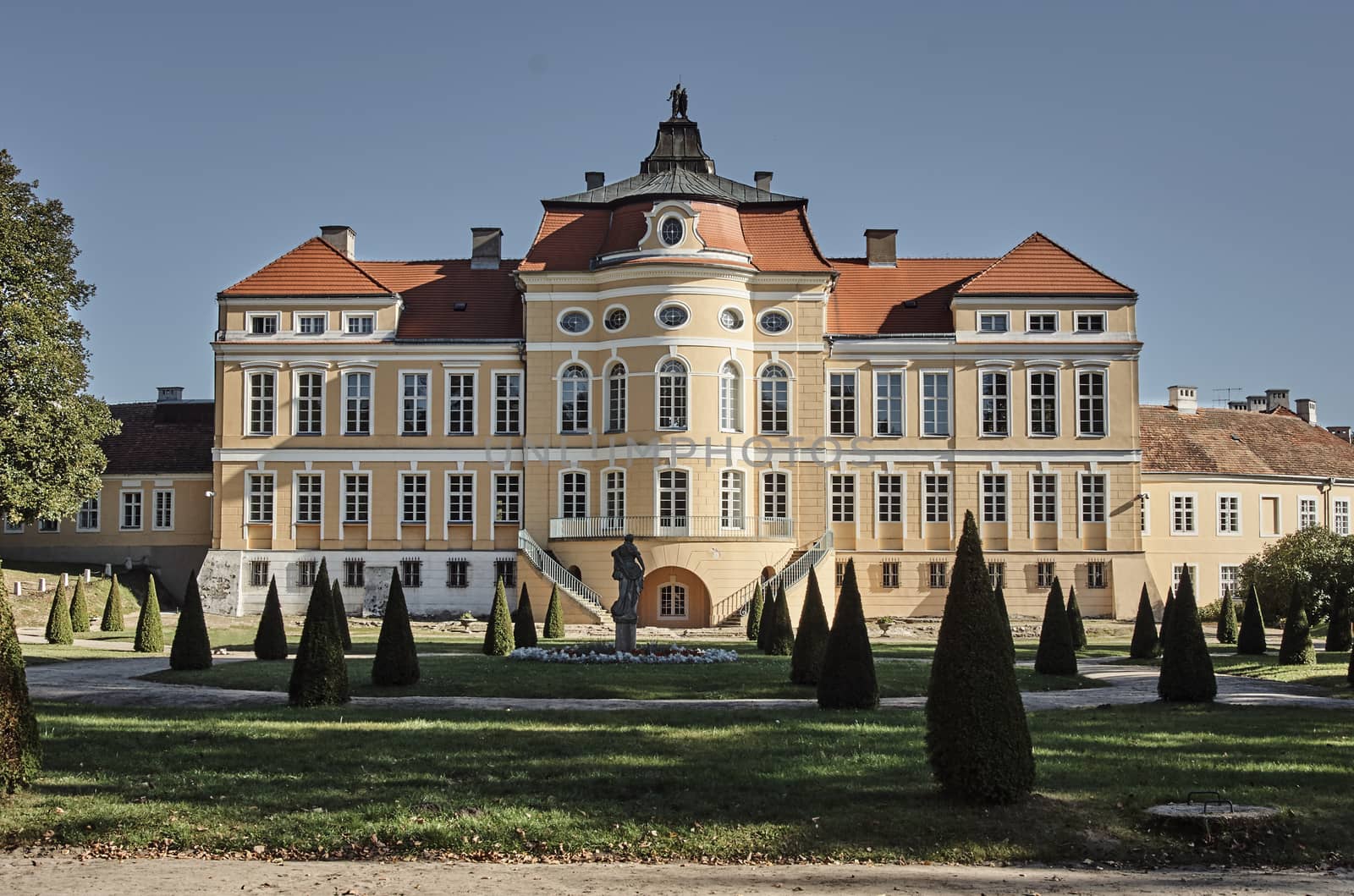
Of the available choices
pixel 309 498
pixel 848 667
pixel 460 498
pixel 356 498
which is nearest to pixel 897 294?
pixel 460 498

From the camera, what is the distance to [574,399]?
46531 millimetres

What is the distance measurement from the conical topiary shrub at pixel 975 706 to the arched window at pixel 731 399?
104 feet

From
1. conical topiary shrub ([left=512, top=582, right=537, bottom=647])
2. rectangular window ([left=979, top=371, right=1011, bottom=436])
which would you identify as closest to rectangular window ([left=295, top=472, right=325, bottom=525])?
conical topiary shrub ([left=512, top=582, right=537, bottom=647])

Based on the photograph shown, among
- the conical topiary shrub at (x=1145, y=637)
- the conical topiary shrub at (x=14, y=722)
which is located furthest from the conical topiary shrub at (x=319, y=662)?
the conical topiary shrub at (x=1145, y=637)

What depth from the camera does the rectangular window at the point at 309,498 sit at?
47.2 meters

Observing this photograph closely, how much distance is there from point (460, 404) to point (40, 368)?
13620mm

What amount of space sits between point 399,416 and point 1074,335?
72.1 feet

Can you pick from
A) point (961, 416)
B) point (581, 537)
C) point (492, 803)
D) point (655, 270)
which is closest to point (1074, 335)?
point (961, 416)

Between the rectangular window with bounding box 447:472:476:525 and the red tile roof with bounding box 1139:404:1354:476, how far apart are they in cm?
2343

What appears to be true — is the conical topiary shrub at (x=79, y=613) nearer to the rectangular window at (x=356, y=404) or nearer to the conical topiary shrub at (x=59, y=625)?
the conical topiary shrub at (x=59, y=625)

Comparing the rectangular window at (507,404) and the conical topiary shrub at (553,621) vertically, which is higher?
the rectangular window at (507,404)

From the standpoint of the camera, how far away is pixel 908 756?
1516 cm

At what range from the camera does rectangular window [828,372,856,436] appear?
47094 millimetres

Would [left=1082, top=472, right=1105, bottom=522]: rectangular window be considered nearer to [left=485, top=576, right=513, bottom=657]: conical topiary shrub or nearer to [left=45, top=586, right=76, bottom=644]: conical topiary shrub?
[left=485, top=576, right=513, bottom=657]: conical topiary shrub
